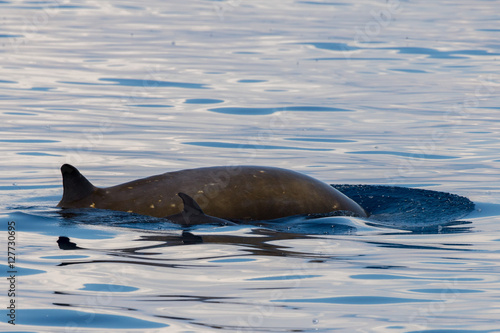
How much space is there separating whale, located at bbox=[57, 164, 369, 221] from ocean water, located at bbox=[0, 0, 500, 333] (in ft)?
0.81

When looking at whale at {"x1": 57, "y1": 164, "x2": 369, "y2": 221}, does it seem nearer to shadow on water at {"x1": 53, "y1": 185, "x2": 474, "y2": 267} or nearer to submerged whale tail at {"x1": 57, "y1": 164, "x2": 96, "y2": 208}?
submerged whale tail at {"x1": 57, "y1": 164, "x2": 96, "y2": 208}

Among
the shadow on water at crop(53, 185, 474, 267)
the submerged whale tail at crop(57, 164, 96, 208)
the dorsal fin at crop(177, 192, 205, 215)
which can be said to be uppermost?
the submerged whale tail at crop(57, 164, 96, 208)

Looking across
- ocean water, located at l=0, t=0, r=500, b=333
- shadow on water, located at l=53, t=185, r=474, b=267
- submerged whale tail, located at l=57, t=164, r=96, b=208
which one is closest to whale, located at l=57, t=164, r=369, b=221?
submerged whale tail, located at l=57, t=164, r=96, b=208

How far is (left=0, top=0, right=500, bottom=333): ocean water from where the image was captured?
7668 mm

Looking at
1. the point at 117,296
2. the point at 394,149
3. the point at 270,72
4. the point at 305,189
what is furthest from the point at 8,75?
the point at 117,296

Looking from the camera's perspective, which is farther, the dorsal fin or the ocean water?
the dorsal fin

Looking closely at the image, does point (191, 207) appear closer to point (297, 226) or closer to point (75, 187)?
point (297, 226)

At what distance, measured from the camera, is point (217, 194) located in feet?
35.5

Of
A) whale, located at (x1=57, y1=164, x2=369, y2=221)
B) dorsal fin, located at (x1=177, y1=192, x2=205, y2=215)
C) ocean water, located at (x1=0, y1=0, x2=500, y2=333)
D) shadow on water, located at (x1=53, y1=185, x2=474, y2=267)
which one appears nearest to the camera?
ocean water, located at (x1=0, y1=0, x2=500, y2=333)

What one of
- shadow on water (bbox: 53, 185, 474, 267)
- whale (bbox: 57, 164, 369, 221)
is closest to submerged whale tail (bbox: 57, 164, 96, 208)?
whale (bbox: 57, 164, 369, 221)

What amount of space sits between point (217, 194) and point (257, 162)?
501 cm

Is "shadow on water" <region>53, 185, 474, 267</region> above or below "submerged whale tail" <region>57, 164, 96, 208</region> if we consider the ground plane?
below

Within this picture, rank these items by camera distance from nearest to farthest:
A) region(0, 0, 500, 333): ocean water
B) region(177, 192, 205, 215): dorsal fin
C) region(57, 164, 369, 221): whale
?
region(0, 0, 500, 333): ocean water
region(177, 192, 205, 215): dorsal fin
region(57, 164, 369, 221): whale

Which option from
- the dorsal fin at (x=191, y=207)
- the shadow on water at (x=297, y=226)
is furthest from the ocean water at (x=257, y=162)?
the dorsal fin at (x=191, y=207)
